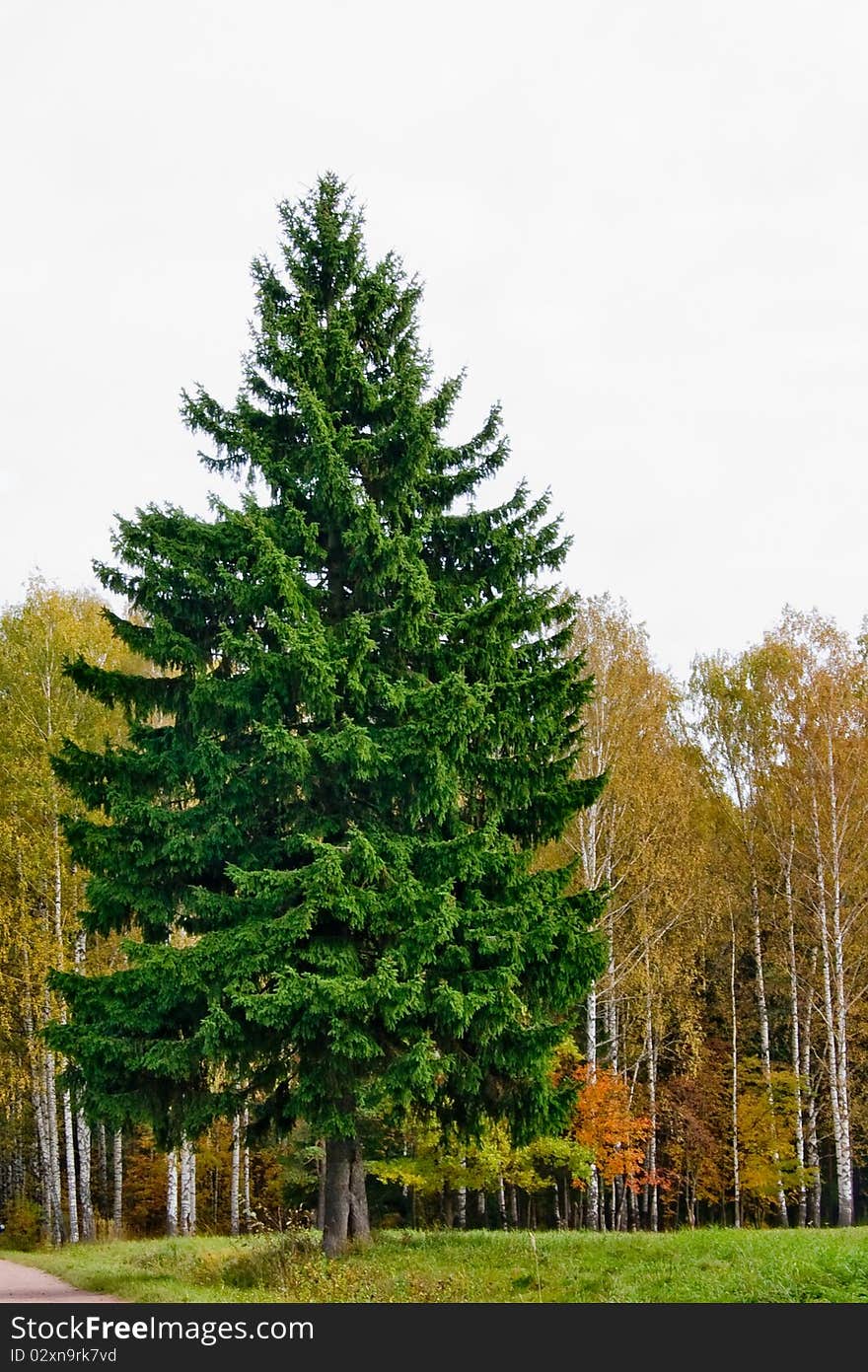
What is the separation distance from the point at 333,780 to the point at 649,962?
13.3 m

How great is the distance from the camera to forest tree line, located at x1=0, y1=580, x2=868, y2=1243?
72.8 feet

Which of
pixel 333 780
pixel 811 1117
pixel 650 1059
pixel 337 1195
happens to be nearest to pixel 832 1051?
pixel 650 1059

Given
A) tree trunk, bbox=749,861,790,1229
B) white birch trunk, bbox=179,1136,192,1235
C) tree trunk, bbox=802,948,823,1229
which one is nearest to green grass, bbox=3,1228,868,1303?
white birch trunk, bbox=179,1136,192,1235

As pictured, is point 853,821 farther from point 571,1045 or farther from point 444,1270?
point 444,1270

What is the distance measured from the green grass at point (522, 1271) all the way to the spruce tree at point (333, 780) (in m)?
1.38

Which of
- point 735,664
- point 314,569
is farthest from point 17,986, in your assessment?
point 735,664

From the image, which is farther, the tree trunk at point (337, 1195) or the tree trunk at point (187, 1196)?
the tree trunk at point (187, 1196)

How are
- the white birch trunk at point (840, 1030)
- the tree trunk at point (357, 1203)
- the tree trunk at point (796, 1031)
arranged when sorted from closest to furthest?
1. the tree trunk at point (357, 1203)
2. the white birch trunk at point (840, 1030)
3. the tree trunk at point (796, 1031)

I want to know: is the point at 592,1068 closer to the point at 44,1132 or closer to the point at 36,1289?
the point at 36,1289

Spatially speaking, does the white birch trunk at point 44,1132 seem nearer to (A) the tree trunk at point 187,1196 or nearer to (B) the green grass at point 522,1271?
(A) the tree trunk at point 187,1196

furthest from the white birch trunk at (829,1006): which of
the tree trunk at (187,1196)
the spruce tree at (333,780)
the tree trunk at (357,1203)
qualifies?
the tree trunk at (187,1196)

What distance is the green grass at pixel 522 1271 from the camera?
9.81 meters

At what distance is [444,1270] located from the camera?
12.3 m

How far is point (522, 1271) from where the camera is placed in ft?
39.3
